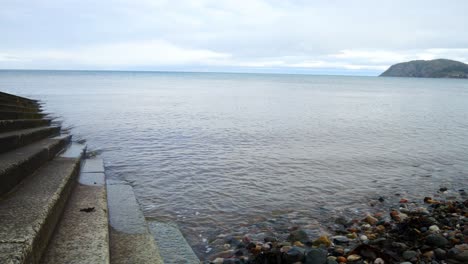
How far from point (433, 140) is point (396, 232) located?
46.0 ft

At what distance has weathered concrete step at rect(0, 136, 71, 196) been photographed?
4.79 meters

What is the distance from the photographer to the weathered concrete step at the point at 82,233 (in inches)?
153

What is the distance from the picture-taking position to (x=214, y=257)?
238 inches

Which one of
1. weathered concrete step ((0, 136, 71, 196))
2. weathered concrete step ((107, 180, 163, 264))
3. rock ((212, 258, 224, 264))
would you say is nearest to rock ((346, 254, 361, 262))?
rock ((212, 258, 224, 264))

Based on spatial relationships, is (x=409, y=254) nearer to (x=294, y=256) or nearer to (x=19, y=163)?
(x=294, y=256)

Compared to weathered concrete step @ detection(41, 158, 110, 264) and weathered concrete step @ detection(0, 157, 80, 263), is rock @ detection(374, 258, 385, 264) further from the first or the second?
weathered concrete step @ detection(0, 157, 80, 263)

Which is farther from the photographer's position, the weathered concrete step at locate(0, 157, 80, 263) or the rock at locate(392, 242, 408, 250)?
the rock at locate(392, 242, 408, 250)

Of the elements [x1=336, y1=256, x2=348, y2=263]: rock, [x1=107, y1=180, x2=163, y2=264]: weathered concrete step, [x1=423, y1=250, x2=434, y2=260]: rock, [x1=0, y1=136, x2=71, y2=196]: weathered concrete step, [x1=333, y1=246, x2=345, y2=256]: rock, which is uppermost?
[x1=0, y1=136, x2=71, y2=196]: weathered concrete step

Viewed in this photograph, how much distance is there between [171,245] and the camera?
595 cm

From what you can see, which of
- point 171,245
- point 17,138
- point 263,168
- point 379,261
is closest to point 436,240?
point 379,261

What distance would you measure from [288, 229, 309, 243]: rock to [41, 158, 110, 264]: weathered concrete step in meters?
3.38

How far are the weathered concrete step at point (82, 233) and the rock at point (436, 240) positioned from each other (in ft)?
17.8

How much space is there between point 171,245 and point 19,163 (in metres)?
2.57

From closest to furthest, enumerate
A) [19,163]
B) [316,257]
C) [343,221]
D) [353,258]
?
[19,163], [316,257], [353,258], [343,221]
